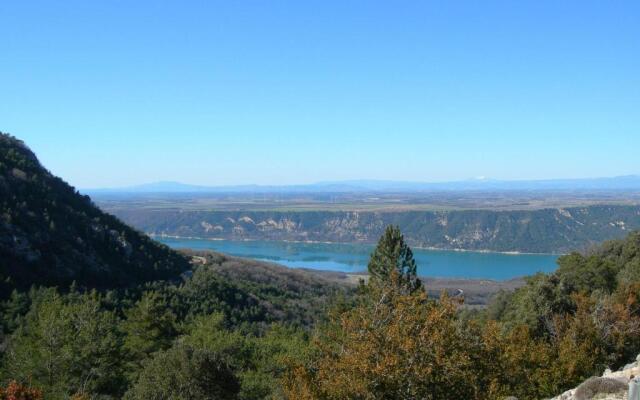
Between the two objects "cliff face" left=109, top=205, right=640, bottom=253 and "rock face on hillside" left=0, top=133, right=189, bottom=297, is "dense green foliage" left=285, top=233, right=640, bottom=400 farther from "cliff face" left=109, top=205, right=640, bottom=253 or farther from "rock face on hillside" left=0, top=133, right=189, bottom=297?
"cliff face" left=109, top=205, right=640, bottom=253

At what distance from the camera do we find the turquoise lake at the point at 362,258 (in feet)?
319

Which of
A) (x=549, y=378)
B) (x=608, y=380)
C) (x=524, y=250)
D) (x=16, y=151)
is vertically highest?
(x=16, y=151)

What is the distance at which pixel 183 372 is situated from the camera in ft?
47.6

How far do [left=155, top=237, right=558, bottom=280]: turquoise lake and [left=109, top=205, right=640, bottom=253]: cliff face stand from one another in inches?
335

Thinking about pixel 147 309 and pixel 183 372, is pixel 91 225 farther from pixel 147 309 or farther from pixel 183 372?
pixel 183 372

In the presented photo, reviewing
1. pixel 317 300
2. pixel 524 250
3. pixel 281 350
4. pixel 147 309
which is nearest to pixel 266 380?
pixel 281 350

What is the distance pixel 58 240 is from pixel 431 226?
116 meters

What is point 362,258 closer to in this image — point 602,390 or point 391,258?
point 391,258

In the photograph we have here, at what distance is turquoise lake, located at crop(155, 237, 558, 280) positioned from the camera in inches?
3826

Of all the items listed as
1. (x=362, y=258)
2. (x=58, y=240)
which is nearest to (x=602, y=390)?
(x=58, y=240)

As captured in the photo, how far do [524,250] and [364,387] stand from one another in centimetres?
12251

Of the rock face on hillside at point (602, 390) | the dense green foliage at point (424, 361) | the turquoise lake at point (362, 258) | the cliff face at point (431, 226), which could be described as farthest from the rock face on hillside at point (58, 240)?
the cliff face at point (431, 226)

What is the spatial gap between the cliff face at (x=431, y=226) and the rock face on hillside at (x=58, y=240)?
94373mm

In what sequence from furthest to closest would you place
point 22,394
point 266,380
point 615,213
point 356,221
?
point 356,221
point 615,213
point 266,380
point 22,394
